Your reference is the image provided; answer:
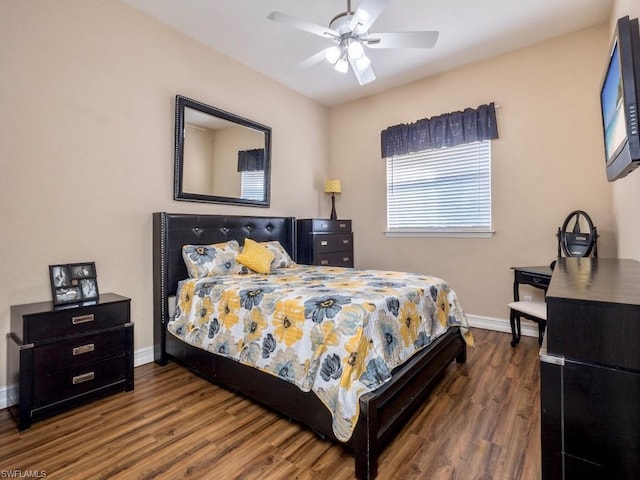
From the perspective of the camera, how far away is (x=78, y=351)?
2.04 metres

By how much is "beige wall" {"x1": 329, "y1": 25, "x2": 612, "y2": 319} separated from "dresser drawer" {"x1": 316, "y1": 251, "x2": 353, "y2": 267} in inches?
18.6

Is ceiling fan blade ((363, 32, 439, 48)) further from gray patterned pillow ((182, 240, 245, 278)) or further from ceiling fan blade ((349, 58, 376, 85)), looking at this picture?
gray patterned pillow ((182, 240, 245, 278))

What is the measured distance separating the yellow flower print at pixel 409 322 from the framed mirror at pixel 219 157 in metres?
2.27

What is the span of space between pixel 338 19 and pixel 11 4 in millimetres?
2146

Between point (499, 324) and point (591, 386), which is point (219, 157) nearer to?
point (591, 386)

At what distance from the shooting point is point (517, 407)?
6.58ft

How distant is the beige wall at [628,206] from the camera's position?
176 cm

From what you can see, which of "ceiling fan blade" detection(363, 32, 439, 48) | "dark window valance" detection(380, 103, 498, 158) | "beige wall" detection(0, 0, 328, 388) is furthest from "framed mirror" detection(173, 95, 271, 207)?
"ceiling fan blade" detection(363, 32, 439, 48)

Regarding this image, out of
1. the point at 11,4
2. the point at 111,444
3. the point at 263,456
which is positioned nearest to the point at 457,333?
the point at 263,456

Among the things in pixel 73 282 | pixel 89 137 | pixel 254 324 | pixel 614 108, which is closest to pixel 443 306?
pixel 254 324

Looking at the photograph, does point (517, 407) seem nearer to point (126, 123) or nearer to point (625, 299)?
point (625, 299)

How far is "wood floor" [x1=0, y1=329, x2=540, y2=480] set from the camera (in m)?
1.50

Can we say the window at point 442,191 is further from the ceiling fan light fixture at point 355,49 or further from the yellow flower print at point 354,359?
the yellow flower print at point 354,359

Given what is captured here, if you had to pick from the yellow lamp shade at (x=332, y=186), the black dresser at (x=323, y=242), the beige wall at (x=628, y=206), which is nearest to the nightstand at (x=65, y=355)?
the black dresser at (x=323, y=242)
